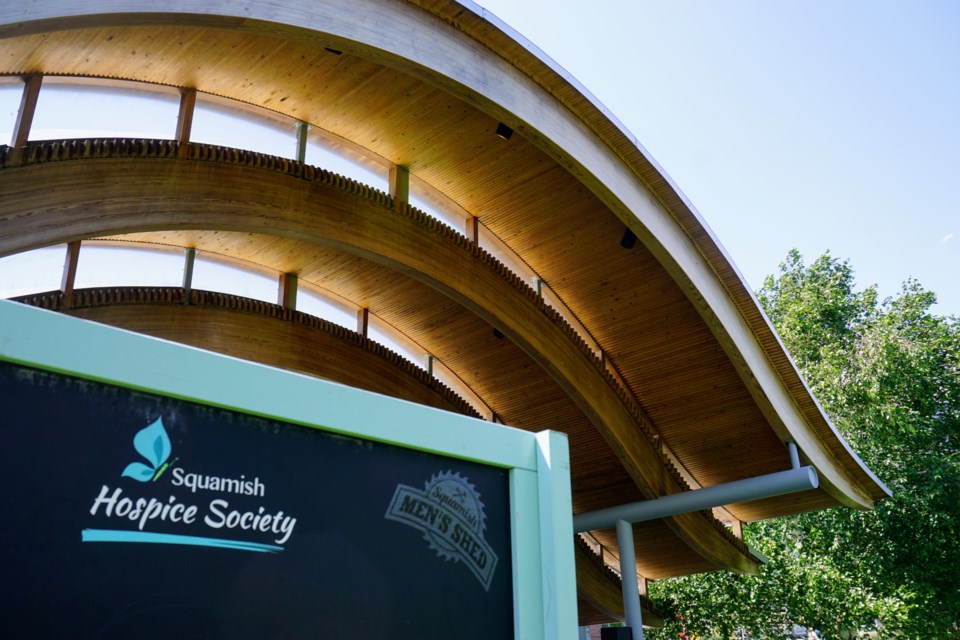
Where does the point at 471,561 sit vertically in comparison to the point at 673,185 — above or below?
below

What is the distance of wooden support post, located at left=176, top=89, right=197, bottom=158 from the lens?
9703 millimetres

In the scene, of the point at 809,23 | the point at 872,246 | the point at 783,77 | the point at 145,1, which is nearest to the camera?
the point at 145,1

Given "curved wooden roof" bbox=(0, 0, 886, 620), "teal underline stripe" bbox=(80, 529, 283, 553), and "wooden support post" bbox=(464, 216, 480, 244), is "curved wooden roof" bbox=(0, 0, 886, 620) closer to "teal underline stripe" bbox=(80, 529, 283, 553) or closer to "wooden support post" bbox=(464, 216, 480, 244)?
"wooden support post" bbox=(464, 216, 480, 244)

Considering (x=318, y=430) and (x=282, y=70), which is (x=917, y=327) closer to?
(x=282, y=70)

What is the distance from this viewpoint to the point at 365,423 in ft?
10.5

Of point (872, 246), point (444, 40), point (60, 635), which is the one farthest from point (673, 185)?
point (872, 246)

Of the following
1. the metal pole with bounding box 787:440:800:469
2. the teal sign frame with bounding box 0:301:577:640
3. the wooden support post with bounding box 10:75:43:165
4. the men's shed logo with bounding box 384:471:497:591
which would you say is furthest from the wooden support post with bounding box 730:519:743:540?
the men's shed logo with bounding box 384:471:497:591

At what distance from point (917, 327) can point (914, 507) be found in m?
7.09

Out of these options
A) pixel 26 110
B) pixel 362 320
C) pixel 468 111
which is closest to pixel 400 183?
pixel 468 111

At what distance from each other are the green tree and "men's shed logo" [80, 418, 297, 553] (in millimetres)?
20259

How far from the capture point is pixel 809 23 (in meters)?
19.9

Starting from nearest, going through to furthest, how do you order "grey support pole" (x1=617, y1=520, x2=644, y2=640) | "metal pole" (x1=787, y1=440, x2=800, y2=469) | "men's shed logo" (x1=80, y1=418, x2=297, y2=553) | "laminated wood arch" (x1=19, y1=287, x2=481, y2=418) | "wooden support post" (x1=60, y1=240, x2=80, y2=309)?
"men's shed logo" (x1=80, y1=418, x2=297, y2=553) < "wooden support post" (x1=60, y1=240, x2=80, y2=309) < "laminated wood arch" (x1=19, y1=287, x2=481, y2=418) < "metal pole" (x1=787, y1=440, x2=800, y2=469) < "grey support pole" (x1=617, y1=520, x2=644, y2=640)

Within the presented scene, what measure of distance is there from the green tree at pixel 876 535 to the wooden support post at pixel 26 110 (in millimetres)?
18608

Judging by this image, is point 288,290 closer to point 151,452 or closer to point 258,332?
point 258,332
